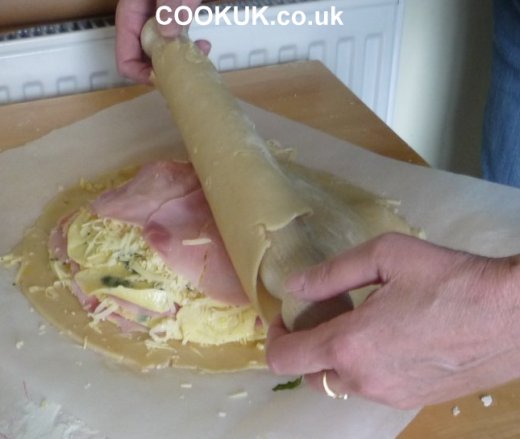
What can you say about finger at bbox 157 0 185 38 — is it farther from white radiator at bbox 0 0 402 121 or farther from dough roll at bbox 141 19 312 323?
white radiator at bbox 0 0 402 121

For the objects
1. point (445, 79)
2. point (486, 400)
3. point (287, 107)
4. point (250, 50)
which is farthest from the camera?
point (445, 79)

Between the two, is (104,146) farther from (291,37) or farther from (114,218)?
(291,37)

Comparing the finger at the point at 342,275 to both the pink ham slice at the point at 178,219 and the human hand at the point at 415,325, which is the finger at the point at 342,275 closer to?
the human hand at the point at 415,325

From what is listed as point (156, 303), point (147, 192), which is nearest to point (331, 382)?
point (156, 303)

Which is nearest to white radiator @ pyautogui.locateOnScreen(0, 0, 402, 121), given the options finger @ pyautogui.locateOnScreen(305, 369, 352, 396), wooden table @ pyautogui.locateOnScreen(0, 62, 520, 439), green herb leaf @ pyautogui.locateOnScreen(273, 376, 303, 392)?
wooden table @ pyautogui.locateOnScreen(0, 62, 520, 439)

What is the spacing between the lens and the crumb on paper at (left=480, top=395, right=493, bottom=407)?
966 mm

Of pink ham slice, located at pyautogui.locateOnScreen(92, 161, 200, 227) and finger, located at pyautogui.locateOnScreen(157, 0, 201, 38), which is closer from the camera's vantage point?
pink ham slice, located at pyautogui.locateOnScreen(92, 161, 200, 227)

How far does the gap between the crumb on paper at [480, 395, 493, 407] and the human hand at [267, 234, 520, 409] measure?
0.62ft

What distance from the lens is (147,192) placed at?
3.80 ft

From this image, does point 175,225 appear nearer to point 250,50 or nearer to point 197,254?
point 197,254

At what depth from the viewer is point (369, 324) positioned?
2.44ft

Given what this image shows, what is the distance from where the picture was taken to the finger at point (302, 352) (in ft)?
2.51

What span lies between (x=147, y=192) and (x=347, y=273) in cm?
46

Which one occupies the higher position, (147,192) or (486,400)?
(147,192)
